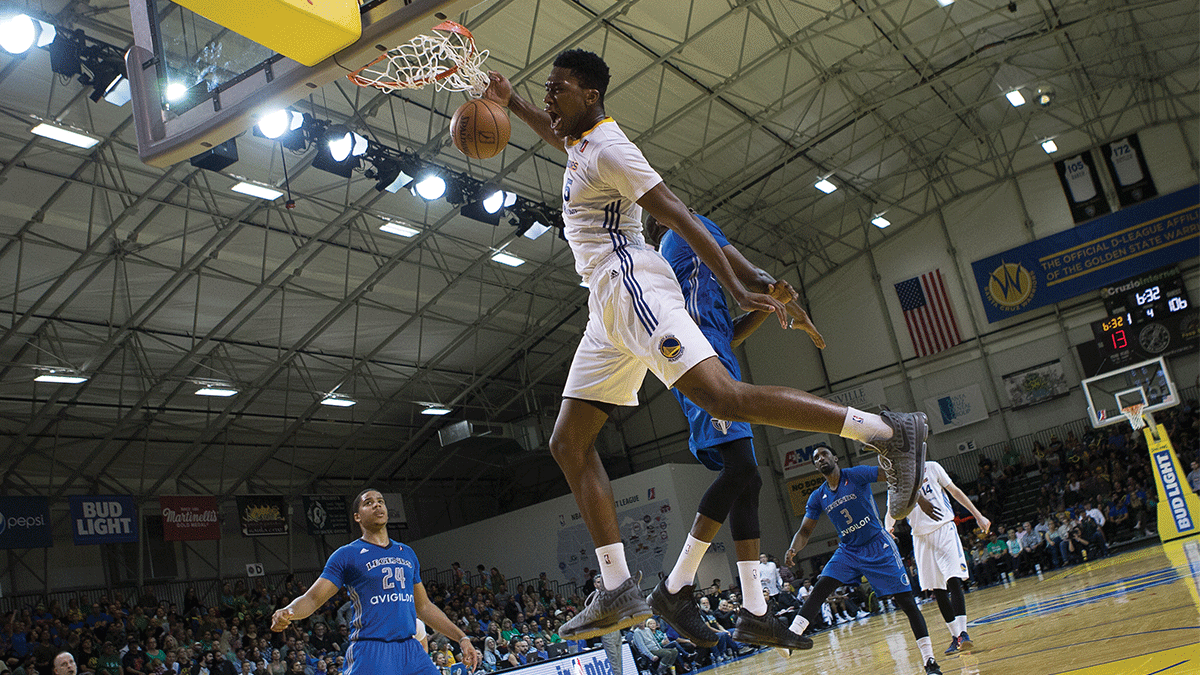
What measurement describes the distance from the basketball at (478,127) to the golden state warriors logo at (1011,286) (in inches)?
917

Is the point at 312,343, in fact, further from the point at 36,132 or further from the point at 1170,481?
the point at 1170,481

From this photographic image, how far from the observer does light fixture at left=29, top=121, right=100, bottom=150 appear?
1229 cm

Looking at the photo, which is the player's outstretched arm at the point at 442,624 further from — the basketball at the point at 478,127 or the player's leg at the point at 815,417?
the player's leg at the point at 815,417

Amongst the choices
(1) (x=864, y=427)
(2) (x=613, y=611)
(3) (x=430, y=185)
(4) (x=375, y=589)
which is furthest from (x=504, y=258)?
(1) (x=864, y=427)

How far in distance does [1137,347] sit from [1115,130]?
579 cm

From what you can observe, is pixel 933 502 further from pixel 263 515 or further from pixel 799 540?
pixel 263 515

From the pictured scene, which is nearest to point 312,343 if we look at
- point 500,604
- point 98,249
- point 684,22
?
point 98,249

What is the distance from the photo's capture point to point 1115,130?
78.3 ft

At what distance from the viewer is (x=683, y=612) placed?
10.7 feet

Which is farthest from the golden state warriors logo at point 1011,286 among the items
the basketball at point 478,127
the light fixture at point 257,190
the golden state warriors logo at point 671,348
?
the golden state warriors logo at point 671,348

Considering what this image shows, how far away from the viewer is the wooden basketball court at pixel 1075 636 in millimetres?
4188

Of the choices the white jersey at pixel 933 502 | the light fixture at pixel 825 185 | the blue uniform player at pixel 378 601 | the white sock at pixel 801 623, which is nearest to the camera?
the blue uniform player at pixel 378 601

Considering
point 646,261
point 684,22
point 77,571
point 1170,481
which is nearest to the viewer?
point 646,261

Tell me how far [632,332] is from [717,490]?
949 mm
